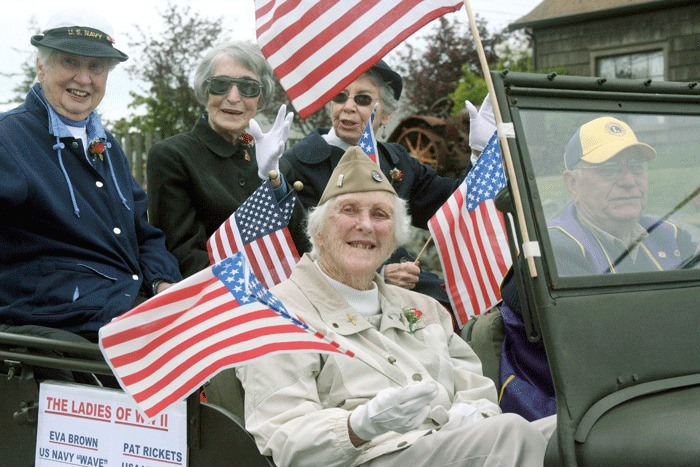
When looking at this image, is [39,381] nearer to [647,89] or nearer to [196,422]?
[196,422]

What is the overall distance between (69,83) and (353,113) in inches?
57.9

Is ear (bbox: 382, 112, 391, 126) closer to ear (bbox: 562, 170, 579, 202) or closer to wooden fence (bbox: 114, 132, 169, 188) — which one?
ear (bbox: 562, 170, 579, 202)

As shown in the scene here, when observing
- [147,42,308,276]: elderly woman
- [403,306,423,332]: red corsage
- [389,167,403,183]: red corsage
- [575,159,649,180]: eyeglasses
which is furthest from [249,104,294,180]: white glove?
[575,159,649,180]: eyeglasses

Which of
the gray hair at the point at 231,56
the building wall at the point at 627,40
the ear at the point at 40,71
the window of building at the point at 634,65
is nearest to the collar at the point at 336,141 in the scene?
the gray hair at the point at 231,56

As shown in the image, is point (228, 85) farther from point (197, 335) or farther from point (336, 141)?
point (197, 335)

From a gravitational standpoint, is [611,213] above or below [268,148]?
below

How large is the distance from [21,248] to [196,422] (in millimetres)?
1248

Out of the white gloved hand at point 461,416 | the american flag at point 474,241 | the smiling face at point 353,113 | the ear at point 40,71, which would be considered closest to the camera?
the white gloved hand at point 461,416

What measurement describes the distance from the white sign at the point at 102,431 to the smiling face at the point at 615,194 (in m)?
1.33

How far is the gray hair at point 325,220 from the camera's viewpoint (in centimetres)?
349

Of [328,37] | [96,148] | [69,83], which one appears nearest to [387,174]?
[328,37]

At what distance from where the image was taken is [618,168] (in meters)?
2.75

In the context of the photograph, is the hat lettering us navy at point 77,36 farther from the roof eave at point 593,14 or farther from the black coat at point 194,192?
the roof eave at point 593,14

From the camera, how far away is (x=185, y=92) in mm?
13141
